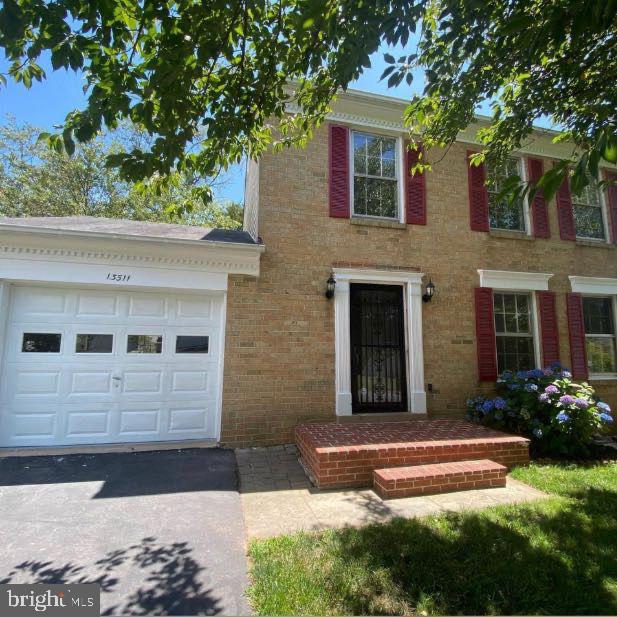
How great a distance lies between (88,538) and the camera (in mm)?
3203

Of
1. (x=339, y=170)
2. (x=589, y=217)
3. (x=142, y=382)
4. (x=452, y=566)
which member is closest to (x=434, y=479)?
(x=452, y=566)

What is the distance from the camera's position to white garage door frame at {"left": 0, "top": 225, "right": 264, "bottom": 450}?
545 centimetres

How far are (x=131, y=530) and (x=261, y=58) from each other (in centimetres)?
472

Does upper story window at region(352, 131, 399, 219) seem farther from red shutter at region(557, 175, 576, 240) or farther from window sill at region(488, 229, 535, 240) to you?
red shutter at region(557, 175, 576, 240)

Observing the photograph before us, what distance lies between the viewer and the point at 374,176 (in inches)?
280

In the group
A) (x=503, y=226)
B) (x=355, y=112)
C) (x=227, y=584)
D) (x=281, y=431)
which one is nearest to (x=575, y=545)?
(x=227, y=584)

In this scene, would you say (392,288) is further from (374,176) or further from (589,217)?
(589,217)

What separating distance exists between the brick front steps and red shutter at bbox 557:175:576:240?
589 cm

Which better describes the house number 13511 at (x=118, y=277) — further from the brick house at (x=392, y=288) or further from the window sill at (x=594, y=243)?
the window sill at (x=594, y=243)

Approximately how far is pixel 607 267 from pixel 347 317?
20.5 ft

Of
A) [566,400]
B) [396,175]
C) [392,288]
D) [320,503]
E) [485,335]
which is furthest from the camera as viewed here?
[396,175]

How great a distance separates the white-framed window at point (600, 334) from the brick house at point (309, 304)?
0.13ft

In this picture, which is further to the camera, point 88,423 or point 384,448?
point 88,423

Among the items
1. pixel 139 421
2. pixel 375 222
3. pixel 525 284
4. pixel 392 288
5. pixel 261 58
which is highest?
pixel 261 58
